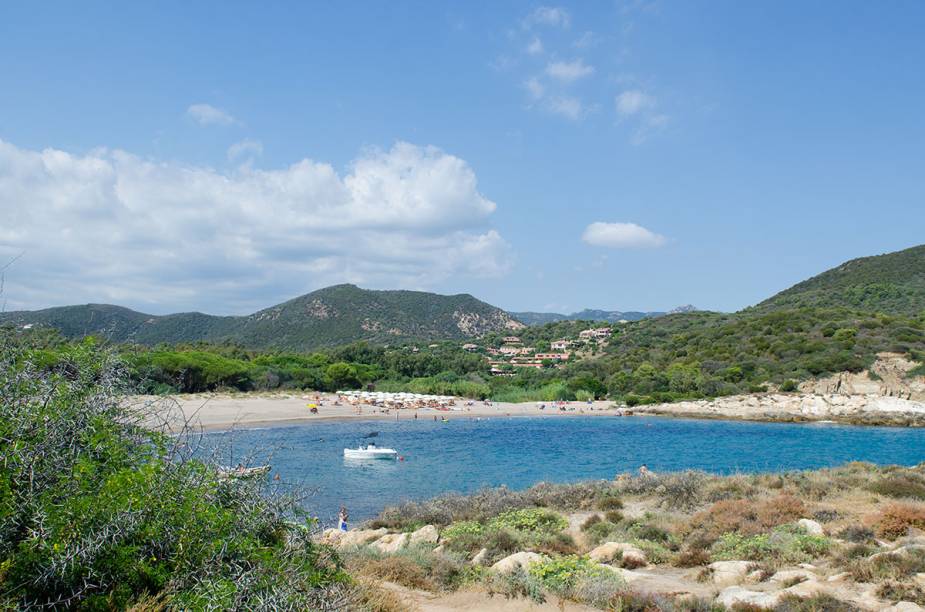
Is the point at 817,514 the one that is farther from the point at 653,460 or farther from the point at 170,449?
the point at 653,460

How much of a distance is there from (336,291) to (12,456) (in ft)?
494

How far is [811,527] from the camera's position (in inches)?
451

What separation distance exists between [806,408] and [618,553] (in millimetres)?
49945

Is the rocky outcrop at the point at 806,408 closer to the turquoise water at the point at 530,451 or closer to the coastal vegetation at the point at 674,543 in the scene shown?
the turquoise water at the point at 530,451

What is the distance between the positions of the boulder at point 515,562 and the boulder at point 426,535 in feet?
9.28

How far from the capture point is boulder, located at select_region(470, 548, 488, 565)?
1060 centimetres

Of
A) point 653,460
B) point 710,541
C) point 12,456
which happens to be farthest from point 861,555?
point 653,460

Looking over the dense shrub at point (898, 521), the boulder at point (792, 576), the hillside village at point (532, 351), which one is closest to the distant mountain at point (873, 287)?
the hillside village at point (532, 351)

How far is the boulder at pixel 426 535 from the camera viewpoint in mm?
12628

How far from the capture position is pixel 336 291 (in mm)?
152500

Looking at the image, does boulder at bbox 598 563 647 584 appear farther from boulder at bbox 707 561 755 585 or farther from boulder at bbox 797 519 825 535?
boulder at bbox 797 519 825 535

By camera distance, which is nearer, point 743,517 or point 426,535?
point 743,517

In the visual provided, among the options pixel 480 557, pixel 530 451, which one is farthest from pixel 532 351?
pixel 480 557

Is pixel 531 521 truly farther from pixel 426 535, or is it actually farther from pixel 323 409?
pixel 323 409
